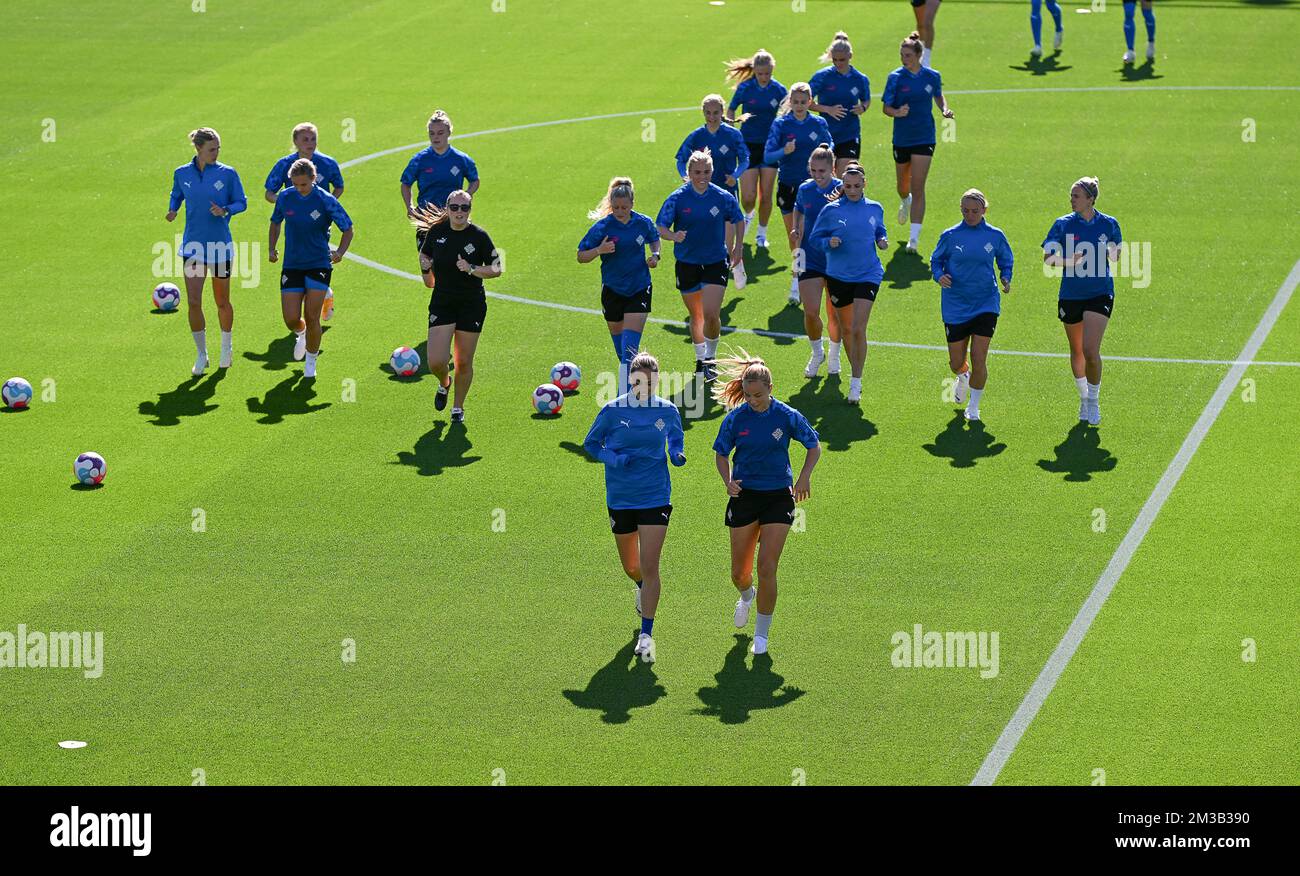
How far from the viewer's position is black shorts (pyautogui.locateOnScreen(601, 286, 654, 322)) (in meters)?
20.6

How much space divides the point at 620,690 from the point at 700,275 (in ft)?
26.5

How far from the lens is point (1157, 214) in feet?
90.3

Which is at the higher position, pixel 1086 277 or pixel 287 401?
pixel 1086 277

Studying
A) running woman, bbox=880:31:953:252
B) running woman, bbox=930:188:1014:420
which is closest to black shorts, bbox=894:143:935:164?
running woman, bbox=880:31:953:252

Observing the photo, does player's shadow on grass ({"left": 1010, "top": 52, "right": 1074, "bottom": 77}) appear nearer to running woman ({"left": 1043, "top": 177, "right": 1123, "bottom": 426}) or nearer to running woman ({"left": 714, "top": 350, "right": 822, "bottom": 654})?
running woman ({"left": 1043, "top": 177, "right": 1123, "bottom": 426})

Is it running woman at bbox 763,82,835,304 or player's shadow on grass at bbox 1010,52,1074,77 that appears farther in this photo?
player's shadow on grass at bbox 1010,52,1074,77

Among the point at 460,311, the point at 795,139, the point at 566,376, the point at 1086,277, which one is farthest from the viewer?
the point at 795,139

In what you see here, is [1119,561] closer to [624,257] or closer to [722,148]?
[624,257]

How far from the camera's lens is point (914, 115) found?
26.0m

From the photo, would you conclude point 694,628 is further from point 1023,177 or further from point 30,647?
point 1023,177

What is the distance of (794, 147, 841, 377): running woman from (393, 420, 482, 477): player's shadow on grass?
4120mm

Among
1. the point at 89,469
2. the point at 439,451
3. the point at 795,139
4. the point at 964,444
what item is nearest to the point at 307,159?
the point at 439,451

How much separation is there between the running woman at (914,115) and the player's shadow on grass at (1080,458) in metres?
7.03
